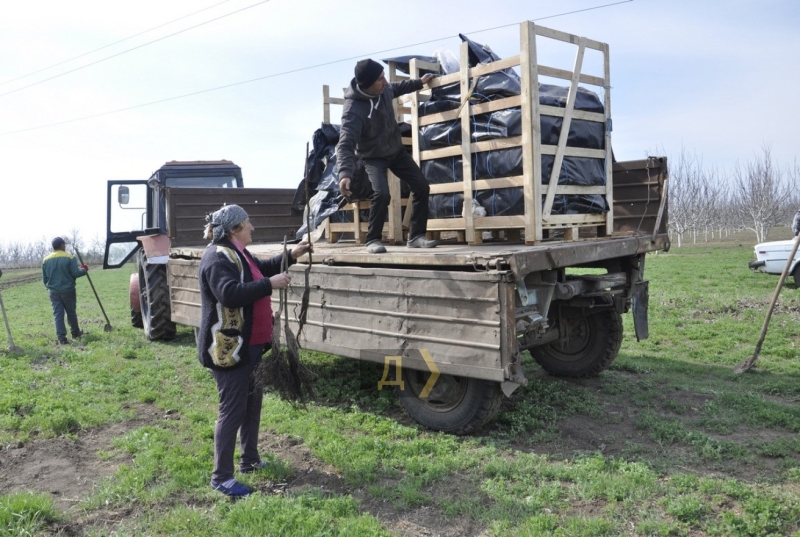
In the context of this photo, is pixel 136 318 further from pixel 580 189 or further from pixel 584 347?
pixel 580 189

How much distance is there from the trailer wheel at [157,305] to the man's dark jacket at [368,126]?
4847mm

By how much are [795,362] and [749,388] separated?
4.39 feet

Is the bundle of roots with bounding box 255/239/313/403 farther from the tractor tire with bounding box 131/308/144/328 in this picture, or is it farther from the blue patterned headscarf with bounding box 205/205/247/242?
the tractor tire with bounding box 131/308/144/328

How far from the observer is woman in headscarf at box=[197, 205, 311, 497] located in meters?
3.70

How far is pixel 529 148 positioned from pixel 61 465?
4.19 meters

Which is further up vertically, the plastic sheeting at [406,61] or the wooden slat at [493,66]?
the plastic sheeting at [406,61]

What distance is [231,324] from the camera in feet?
12.3

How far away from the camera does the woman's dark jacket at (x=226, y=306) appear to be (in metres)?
3.66

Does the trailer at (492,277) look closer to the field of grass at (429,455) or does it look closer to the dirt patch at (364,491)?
the field of grass at (429,455)

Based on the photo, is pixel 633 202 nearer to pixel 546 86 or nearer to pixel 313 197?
pixel 546 86

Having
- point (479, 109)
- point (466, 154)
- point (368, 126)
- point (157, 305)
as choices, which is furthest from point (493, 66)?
point (157, 305)

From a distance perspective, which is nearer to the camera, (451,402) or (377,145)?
(451,402)

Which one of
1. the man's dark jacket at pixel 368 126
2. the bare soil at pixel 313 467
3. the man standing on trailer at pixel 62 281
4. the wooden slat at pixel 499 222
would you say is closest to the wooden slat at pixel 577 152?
the wooden slat at pixel 499 222

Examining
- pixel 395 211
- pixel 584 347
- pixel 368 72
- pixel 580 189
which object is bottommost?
pixel 584 347
